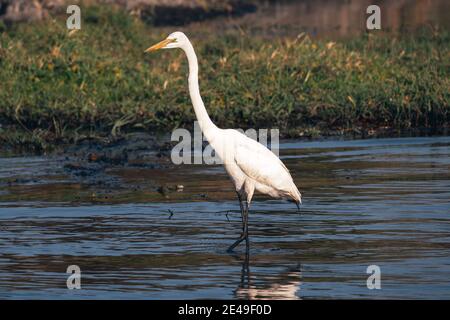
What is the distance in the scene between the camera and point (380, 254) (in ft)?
32.7

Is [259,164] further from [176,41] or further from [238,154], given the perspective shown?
[176,41]

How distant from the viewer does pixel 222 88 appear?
18312 millimetres

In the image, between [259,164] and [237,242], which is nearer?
[237,242]

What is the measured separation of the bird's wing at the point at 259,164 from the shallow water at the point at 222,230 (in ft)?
1.65

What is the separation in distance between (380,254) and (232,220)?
2451mm

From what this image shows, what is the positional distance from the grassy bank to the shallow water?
1.60 metres

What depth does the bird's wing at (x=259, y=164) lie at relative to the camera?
432 inches

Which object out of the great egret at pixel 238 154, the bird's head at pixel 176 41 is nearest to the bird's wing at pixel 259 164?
the great egret at pixel 238 154

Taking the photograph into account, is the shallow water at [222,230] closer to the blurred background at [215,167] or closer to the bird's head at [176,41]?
the blurred background at [215,167]

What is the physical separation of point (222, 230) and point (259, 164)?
2.91ft

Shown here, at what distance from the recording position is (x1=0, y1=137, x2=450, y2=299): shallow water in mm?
9094

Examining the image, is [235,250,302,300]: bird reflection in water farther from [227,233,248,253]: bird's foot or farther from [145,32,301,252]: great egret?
[145,32,301,252]: great egret

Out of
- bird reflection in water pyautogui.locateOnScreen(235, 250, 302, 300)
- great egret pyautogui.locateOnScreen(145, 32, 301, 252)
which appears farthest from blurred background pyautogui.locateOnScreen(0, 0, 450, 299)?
great egret pyautogui.locateOnScreen(145, 32, 301, 252)

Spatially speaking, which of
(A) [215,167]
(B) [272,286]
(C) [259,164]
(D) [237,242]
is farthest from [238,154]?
(A) [215,167]
